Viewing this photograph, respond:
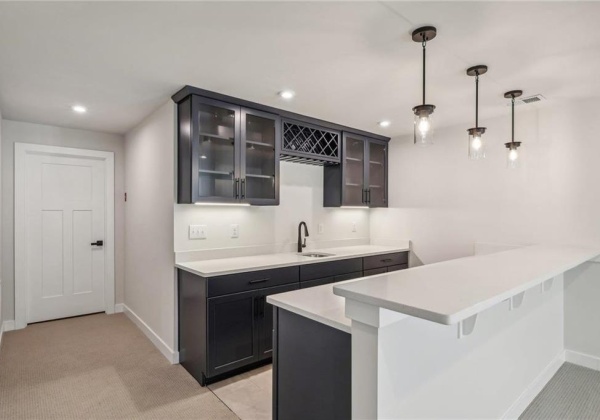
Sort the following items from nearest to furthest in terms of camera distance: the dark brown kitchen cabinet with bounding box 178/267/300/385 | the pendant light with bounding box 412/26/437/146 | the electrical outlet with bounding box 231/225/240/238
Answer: the pendant light with bounding box 412/26/437/146
the dark brown kitchen cabinet with bounding box 178/267/300/385
the electrical outlet with bounding box 231/225/240/238

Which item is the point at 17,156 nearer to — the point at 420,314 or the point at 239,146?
the point at 239,146

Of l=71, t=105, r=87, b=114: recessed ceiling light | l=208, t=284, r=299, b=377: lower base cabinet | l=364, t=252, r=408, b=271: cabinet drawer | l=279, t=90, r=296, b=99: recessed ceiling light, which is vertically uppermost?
l=71, t=105, r=87, b=114: recessed ceiling light

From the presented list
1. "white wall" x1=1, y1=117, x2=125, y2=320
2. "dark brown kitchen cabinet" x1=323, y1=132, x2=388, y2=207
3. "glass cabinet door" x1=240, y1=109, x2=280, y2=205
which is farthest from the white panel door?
"dark brown kitchen cabinet" x1=323, y1=132, x2=388, y2=207

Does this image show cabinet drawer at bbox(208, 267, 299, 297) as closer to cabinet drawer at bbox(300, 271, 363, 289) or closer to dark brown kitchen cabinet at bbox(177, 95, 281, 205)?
cabinet drawer at bbox(300, 271, 363, 289)

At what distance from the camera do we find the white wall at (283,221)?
3105mm

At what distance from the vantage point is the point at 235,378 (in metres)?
2.70

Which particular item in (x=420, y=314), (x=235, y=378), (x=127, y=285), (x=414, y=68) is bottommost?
(x=235, y=378)

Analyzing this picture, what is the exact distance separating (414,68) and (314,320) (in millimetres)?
1828

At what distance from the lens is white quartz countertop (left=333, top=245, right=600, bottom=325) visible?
1.07 m

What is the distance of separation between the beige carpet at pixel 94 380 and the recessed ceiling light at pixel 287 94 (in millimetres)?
2400

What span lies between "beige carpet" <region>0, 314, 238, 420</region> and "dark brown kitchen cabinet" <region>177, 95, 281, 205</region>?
1.45m

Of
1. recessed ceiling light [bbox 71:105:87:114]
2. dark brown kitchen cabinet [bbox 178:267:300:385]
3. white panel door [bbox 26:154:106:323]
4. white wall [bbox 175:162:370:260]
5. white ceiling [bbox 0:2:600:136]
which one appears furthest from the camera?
white panel door [bbox 26:154:106:323]

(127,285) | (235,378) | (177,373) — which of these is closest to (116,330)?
(127,285)

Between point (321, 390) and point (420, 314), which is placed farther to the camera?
point (321, 390)
